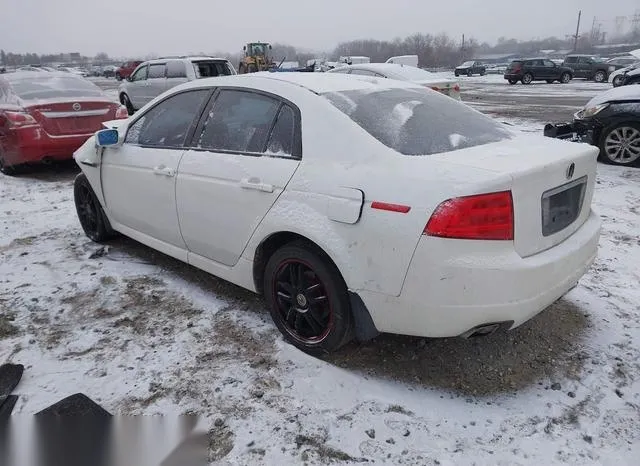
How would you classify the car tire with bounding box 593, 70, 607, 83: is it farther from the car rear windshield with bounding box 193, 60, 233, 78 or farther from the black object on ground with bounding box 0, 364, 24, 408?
the black object on ground with bounding box 0, 364, 24, 408

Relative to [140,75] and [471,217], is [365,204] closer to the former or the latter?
[471,217]

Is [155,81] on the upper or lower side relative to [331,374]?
upper

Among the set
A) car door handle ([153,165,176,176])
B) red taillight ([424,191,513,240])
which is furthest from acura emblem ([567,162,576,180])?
car door handle ([153,165,176,176])

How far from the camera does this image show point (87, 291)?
3.95 meters

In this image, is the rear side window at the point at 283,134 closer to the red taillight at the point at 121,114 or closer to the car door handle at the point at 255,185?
the car door handle at the point at 255,185

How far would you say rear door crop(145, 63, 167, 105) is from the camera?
604 inches

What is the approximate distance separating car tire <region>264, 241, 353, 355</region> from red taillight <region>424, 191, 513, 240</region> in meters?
0.68

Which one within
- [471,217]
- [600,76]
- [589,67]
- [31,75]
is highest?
[31,75]

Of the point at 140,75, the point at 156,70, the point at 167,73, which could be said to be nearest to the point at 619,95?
the point at 167,73

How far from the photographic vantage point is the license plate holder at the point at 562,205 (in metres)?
2.60

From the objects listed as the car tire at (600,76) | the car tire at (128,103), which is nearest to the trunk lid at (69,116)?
the car tire at (128,103)

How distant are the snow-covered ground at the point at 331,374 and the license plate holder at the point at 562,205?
2.69 feet

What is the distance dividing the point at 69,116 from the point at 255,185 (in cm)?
568

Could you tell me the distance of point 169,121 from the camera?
3.91m
